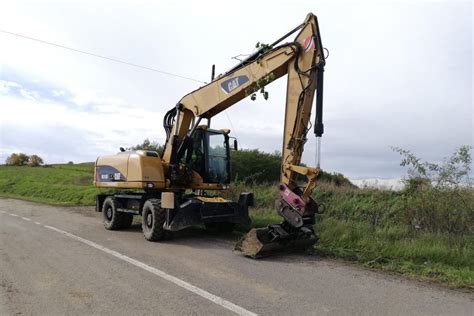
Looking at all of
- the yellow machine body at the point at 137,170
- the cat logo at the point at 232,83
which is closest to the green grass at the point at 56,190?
the yellow machine body at the point at 137,170

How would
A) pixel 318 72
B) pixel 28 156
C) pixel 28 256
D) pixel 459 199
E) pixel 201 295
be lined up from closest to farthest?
pixel 201 295, pixel 28 256, pixel 318 72, pixel 459 199, pixel 28 156

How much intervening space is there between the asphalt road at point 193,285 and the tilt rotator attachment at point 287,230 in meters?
0.25

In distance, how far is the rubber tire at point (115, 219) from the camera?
1329 centimetres

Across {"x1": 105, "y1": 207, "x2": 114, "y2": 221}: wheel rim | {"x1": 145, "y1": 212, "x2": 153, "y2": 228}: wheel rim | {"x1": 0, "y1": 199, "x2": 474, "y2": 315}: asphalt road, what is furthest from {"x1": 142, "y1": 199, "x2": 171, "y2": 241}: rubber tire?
{"x1": 105, "y1": 207, "x2": 114, "y2": 221}: wheel rim

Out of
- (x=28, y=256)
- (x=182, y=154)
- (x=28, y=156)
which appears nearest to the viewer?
(x=28, y=256)

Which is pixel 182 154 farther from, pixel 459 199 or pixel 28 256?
pixel 459 199

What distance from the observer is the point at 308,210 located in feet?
28.7

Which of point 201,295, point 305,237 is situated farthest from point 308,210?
point 201,295

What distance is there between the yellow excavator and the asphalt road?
2.63 ft

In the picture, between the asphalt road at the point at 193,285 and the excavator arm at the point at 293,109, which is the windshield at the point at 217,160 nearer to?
the excavator arm at the point at 293,109

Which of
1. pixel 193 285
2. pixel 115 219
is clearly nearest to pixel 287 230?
pixel 193 285

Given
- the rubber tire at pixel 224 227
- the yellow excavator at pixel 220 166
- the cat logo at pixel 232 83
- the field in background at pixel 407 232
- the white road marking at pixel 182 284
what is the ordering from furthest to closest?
the rubber tire at pixel 224 227
the cat logo at pixel 232 83
the yellow excavator at pixel 220 166
the field in background at pixel 407 232
the white road marking at pixel 182 284

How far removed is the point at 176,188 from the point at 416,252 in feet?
21.8

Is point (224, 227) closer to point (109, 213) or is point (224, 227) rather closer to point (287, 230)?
point (287, 230)
